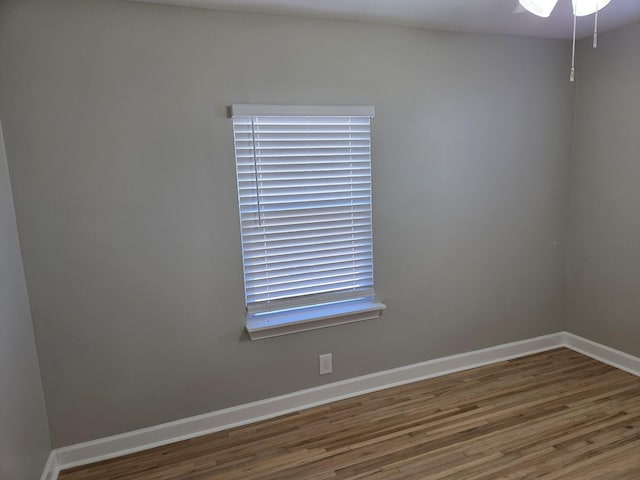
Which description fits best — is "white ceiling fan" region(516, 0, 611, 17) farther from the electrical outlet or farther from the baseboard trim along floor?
the baseboard trim along floor

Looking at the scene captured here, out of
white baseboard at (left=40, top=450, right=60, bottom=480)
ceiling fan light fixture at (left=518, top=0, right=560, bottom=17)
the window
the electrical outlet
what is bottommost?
white baseboard at (left=40, top=450, right=60, bottom=480)

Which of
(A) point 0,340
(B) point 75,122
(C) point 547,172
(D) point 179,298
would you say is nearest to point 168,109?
(B) point 75,122

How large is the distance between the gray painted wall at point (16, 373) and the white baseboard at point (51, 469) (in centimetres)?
4

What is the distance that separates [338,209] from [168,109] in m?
1.08

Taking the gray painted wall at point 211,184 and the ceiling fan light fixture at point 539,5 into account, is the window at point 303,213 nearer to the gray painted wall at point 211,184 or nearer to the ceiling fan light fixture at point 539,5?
the gray painted wall at point 211,184

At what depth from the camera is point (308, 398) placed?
2643mm

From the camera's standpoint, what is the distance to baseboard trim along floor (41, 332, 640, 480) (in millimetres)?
2213

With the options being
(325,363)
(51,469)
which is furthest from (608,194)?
(51,469)

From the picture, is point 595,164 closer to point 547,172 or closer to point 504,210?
point 547,172

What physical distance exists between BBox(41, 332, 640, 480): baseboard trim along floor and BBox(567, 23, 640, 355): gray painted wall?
0.57 ft

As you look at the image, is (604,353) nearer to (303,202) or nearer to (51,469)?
(303,202)

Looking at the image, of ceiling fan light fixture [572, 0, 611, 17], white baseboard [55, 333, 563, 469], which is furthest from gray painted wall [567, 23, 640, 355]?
ceiling fan light fixture [572, 0, 611, 17]

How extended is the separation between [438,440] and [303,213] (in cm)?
146

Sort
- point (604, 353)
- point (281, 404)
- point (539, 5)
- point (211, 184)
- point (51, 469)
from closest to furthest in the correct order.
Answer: point (539, 5)
point (51, 469)
point (211, 184)
point (281, 404)
point (604, 353)
